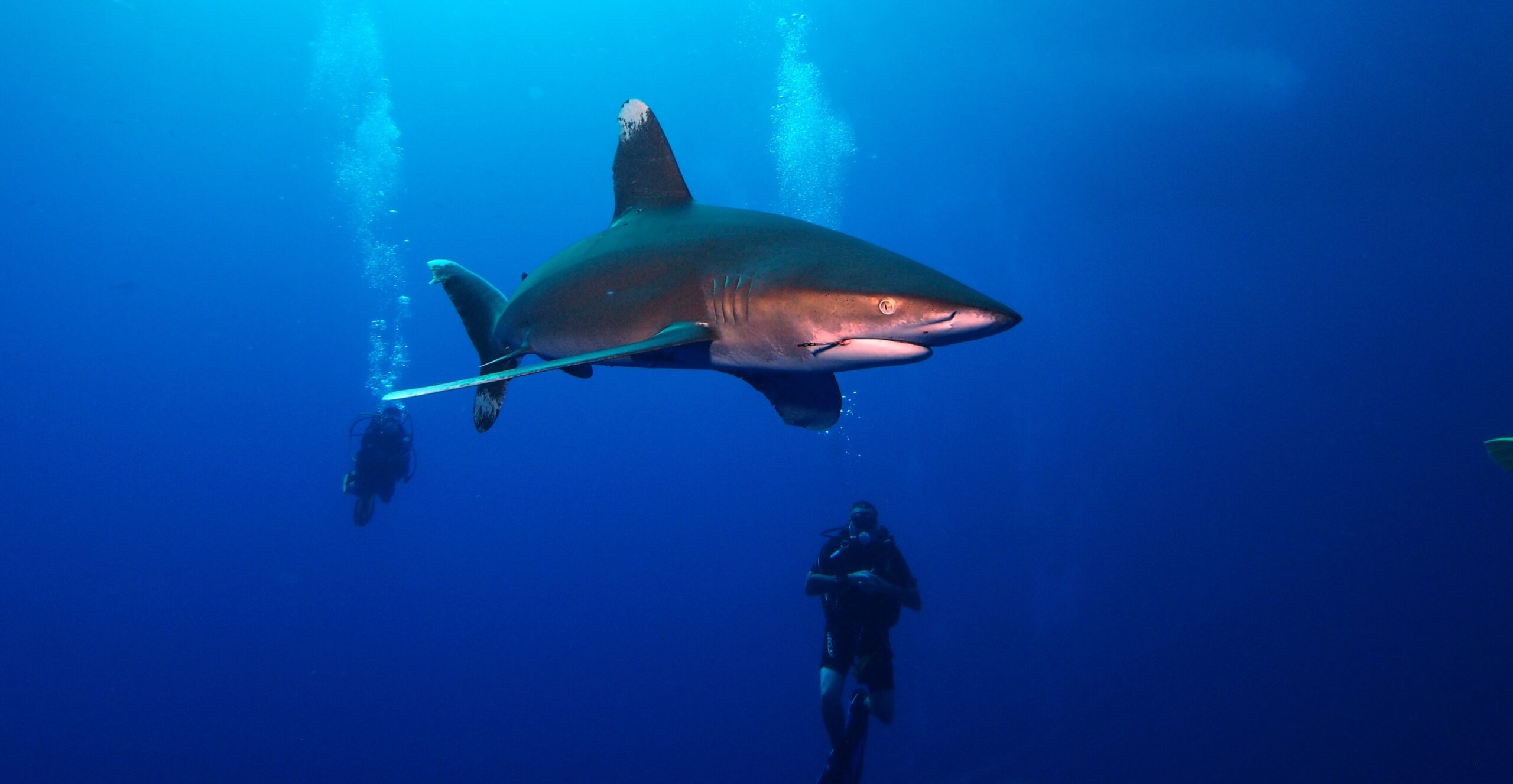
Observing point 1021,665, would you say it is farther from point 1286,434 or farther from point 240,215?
point 240,215

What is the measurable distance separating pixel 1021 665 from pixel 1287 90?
26190 mm

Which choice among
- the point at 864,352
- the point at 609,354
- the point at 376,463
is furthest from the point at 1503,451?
the point at 376,463

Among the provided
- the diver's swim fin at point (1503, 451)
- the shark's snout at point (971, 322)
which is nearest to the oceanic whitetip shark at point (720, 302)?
the shark's snout at point (971, 322)

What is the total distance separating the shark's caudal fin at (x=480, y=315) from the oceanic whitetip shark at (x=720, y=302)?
0.10 feet

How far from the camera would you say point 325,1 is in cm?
3869

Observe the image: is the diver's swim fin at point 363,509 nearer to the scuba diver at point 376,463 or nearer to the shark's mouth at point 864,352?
the scuba diver at point 376,463

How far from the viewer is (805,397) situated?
283 centimetres

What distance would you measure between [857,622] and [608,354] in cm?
660

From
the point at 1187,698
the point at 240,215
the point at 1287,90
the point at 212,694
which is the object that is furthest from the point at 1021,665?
the point at 240,215

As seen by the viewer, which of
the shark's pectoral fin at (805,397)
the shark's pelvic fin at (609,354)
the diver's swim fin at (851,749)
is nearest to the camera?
the shark's pelvic fin at (609,354)

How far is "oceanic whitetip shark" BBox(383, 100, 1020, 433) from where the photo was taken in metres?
1.71

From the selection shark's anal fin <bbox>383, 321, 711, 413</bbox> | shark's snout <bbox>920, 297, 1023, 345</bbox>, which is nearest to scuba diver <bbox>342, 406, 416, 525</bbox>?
shark's anal fin <bbox>383, 321, 711, 413</bbox>

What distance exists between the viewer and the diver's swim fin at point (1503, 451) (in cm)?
340

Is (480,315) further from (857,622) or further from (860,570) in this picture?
(857,622)
